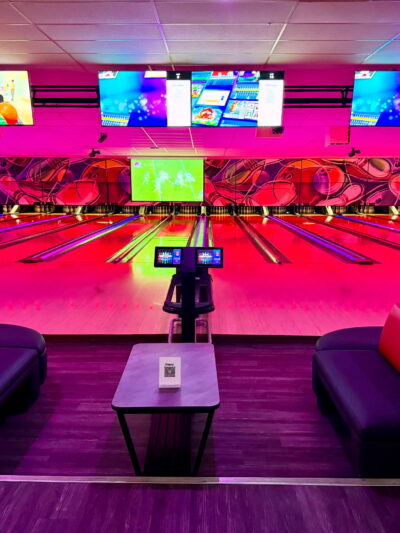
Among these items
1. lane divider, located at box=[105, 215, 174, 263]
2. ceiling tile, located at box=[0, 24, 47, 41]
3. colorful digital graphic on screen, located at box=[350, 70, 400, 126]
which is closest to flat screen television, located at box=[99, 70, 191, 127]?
ceiling tile, located at box=[0, 24, 47, 41]

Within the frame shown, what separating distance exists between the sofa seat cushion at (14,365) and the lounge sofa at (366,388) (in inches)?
55.9

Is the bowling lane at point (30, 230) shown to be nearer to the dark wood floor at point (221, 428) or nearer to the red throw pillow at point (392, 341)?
the dark wood floor at point (221, 428)

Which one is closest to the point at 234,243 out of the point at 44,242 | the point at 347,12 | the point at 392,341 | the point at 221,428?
the point at 44,242

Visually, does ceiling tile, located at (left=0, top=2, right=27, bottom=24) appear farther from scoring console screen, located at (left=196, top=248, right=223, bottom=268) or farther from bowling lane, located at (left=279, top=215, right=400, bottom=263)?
bowling lane, located at (left=279, top=215, right=400, bottom=263)

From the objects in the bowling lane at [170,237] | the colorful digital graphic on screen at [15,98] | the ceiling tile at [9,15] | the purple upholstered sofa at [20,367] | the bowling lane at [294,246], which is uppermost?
the ceiling tile at [9,15]

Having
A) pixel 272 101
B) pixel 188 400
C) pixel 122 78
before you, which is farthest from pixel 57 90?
pixel 188 400

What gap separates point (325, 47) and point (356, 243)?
4.55 metres

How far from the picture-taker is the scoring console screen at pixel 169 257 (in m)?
2.50

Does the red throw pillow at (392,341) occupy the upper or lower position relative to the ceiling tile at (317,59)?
lower

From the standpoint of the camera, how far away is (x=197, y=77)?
331 centimetres

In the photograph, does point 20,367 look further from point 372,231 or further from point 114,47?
point 372,231

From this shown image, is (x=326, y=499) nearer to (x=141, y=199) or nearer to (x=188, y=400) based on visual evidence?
(x=188, y=400)

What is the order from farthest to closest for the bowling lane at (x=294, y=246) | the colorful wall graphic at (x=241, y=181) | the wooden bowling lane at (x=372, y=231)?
the colorful wall graphic at (x=241, y=181) → the wooden bowling lane at (x=372, y=231) → the bowling lane at (x=294, y=246)

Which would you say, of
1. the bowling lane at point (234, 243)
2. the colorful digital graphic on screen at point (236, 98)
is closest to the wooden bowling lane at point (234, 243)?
the bowling lane at point (234, 243)
